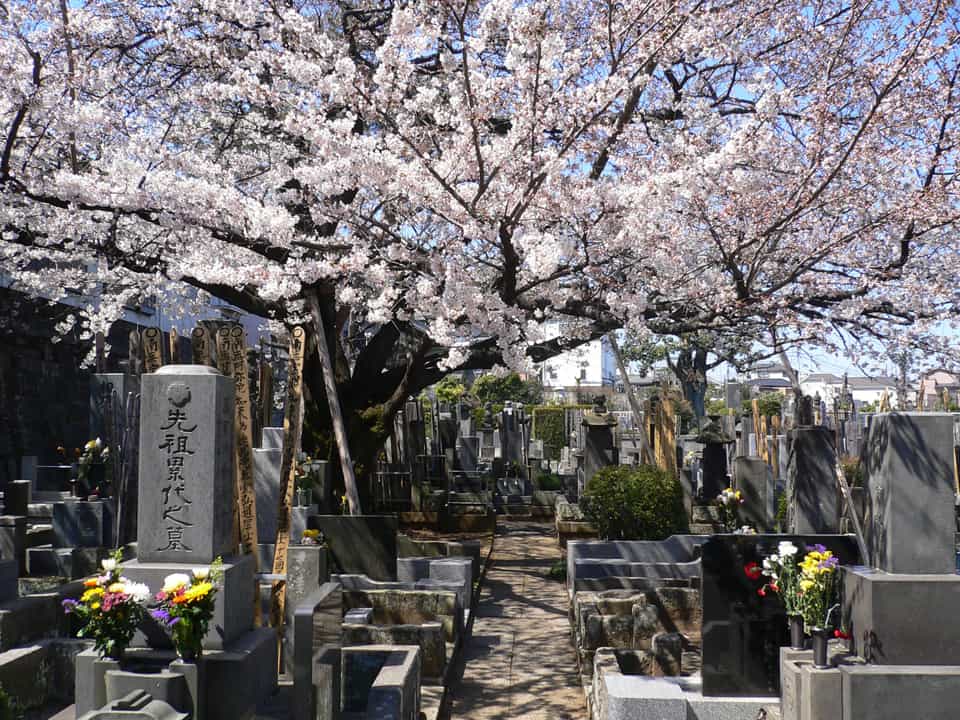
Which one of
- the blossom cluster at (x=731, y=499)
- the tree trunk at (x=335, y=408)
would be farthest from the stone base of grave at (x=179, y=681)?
the blossom cluster at (x=731, y=499)

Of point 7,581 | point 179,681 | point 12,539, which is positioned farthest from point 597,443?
point 179,681

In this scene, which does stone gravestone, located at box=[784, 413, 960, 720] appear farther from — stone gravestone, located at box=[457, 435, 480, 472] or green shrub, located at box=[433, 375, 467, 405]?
green shrub, located at box=[433, 375, 467, 405]

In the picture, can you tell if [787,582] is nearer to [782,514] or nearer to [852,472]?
[782,514]

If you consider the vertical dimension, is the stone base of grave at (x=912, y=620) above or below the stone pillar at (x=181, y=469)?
below

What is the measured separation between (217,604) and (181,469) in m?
0.84

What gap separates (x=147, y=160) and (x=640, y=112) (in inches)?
227

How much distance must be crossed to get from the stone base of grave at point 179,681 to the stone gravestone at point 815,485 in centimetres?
656

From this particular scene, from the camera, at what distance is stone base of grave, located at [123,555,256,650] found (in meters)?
4.98

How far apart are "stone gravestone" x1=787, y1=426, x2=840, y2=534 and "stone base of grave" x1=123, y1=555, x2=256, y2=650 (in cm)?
647

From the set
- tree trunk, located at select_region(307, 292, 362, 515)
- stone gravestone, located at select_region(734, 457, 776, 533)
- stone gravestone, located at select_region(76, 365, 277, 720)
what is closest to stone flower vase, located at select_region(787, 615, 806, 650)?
stone gravestone, located at select_region(76, 365, 277, 720)

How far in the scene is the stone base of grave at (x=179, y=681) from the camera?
181 inches

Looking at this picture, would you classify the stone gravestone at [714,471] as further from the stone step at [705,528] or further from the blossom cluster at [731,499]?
the blossom cluster at [731,499]

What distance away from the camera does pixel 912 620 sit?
499cm

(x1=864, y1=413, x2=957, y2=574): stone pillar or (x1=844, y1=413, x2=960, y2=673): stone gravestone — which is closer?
(x1=844, y1=413, x2=960, y2=673): stone gravestone
